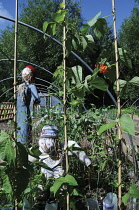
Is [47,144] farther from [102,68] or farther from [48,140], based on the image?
[102,68]

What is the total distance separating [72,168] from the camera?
2.18m

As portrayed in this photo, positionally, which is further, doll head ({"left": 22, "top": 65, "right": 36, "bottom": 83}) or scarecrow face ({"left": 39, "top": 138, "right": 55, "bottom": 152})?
doll head ({"left": 22, "top": 65, "right": 36, "bottom": 83})

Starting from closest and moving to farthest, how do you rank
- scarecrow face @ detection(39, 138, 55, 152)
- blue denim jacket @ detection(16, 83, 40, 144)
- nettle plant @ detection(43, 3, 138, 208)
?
1. nettle plant @ detection(43, 3, 138, 208)
2. scarecrow face @ detection(39, 138, 55, 152)
3. blue denim jacket @ detection(16, 83, 40, 144)

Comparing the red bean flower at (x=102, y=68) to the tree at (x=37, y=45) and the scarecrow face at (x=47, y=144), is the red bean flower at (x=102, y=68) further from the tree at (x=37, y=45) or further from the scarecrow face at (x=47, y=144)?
the tree at (x=37, y=45)

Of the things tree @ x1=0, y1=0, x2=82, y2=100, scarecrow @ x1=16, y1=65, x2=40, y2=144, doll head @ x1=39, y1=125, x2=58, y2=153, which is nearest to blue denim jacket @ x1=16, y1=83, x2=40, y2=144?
scarecrow @ x1=16, y1=65, x2=40, y2=144

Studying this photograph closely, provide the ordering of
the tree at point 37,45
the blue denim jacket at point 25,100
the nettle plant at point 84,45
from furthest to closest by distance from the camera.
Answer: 1. the tree at point 37,45
2. the blue denim jacket at point 25,100
3. the nettle plant at point 84,45

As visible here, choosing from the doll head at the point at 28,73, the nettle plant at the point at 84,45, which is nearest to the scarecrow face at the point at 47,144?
the nettle plant at the point at 84,45

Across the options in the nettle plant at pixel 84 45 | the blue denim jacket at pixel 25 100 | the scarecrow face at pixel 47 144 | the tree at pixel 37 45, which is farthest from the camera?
the tree at pixel 37 45

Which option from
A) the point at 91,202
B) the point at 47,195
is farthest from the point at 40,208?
the point at 91,202

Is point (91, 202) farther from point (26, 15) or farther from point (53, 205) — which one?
point (26, 15)

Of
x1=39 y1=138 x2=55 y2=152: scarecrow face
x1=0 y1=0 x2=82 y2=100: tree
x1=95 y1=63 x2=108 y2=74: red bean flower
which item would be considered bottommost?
x1=39 y1=138 x2=55 y2=152: scarecrow face

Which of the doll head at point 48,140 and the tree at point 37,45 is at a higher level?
the tree at point 37,45

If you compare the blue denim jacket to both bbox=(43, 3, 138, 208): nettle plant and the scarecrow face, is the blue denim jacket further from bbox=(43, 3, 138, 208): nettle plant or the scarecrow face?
bbox=(43, 3, 138, 208): nettle plant

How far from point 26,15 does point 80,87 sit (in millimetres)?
19163
